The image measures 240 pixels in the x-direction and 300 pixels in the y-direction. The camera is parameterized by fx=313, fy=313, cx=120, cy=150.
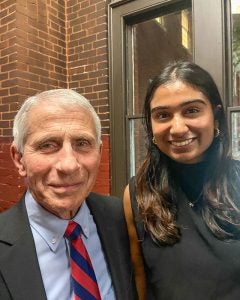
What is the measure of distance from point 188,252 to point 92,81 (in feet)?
9.35

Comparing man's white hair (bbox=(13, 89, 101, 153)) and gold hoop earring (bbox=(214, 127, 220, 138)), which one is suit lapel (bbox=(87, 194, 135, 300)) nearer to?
man's white hair (bbox=(13, 89, 101, 153))

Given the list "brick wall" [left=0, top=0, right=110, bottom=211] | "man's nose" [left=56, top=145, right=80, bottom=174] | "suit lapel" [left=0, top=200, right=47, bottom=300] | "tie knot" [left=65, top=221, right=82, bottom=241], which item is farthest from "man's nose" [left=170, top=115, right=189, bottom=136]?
"brick wall" [left=0, top=0, right=110, bottom=211]

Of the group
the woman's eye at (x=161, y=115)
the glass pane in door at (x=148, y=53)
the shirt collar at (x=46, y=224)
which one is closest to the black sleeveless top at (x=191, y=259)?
the woman's eye at (x=161, y=115)

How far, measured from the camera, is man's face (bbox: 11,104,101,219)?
1184 millimetres

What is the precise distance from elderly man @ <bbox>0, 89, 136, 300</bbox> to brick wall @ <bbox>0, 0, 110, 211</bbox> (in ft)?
7.82

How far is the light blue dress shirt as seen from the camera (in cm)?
116

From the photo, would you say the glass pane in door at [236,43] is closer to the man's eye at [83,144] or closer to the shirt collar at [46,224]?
the man's eye at [83,144]

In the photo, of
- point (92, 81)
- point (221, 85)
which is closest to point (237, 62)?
point (221, 85)

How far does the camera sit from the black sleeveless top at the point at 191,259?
130 centimetres

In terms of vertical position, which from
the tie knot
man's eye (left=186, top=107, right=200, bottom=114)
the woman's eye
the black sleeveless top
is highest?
man's eye (left=186, top=107, right=200, bottom=114)

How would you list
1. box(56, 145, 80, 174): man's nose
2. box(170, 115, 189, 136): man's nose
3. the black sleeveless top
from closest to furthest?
1. box(56, 145, 80, 174): man's nose
2. the black sleeveless top
3. box(170, 115, 189, 136): man's nose

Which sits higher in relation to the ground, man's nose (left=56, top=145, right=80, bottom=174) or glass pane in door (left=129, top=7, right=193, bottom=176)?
glass pane in door (left=129, top=7, right=193, bottom=176)

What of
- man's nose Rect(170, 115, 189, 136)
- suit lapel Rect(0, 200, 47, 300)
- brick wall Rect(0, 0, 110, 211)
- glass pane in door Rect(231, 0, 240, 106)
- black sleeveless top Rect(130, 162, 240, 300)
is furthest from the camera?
brick wall Rect(0, 0, 110, 211)

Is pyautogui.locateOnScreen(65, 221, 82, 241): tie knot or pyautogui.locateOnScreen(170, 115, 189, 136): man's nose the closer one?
pyautogui.locateOnScreen(65, 221, 82, 241): tie knot
